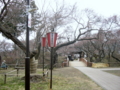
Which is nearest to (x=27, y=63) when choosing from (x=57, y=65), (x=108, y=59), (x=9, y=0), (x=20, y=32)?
(x=9, y=0)

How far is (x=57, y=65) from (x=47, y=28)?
1145 cm

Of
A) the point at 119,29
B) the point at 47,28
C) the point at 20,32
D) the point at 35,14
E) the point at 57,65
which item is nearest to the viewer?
the point at 47,28

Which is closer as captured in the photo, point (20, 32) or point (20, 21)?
point (20, 21)

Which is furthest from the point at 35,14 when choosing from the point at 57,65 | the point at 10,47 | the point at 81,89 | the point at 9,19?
the point at 10,47

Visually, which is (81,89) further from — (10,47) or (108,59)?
(10,47)

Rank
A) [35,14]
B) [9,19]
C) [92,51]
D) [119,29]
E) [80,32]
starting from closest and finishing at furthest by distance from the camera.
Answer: [9,19] → [35,14] → [80,32] → [119,29] → [92,51]

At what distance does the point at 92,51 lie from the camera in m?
26.8

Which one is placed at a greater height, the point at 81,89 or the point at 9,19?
the point at 9,19

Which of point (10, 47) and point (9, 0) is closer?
point (9, 0)

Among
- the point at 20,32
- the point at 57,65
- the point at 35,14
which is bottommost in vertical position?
the point at 57,65

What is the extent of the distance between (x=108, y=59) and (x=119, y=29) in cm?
857

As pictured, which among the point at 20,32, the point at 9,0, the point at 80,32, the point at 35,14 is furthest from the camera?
the point at 80,32

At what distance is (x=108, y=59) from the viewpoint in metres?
25.0

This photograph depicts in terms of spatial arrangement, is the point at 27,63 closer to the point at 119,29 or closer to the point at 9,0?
the point at 9,0
